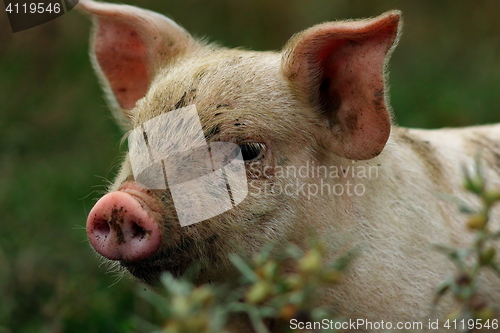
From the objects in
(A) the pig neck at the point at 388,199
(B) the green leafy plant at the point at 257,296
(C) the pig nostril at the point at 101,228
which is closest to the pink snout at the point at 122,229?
(C) the pig nostril at the point at 101,228

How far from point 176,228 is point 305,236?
613mm

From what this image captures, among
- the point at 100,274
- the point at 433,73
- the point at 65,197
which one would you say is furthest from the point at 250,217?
the point at 433,73

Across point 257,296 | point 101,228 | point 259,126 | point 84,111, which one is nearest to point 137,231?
point 101,228

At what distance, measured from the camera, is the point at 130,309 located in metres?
4.67

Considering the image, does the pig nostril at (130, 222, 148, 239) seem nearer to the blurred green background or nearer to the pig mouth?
the pig mouth

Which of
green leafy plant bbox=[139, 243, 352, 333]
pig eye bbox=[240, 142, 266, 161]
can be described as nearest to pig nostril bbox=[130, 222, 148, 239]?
pig eye bbox=[240, 142, 266, 161]

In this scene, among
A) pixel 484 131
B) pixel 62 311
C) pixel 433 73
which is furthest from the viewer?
pixel 433 73

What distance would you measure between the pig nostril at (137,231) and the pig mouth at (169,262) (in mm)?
125

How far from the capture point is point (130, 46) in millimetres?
4234

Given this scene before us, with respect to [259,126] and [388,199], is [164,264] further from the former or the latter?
[388,199]

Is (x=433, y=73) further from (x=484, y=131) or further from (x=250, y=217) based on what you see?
(x=250, y=217)

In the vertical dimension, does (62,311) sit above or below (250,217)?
below

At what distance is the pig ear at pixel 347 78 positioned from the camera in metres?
2.98

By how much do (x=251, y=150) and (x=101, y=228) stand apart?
29.5 inches
